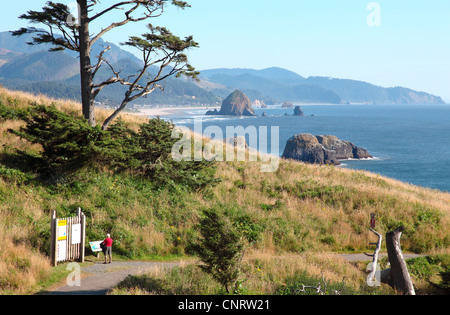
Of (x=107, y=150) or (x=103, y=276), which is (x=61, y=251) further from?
(x=107, y=150)

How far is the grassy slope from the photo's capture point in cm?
1322

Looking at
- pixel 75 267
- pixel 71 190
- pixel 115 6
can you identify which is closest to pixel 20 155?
pixel 71 190

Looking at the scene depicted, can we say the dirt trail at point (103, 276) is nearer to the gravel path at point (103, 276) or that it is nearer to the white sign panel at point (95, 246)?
the gravel path at point (103, 276)

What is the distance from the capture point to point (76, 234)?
12414 millimetres

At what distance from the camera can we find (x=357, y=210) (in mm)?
19469

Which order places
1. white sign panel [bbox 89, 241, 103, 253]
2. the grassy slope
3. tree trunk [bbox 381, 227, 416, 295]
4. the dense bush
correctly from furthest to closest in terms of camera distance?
1. the dense bush
2. the grassy slope
3. white sign panel [bbox 89, 241, 103, 253]
4. tree trunk [bbox 381, 227, 416, 295]

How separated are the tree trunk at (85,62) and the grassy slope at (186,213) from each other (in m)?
3.31

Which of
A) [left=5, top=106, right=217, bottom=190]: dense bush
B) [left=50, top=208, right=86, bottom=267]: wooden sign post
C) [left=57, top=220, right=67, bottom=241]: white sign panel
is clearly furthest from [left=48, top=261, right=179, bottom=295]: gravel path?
[left=5, top=106, right=217, bottom=190]: dense bush

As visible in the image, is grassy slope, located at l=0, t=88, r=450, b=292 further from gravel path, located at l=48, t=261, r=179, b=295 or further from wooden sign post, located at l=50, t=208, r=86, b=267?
gravel path, located at l=48, t=261, r=179, b=295

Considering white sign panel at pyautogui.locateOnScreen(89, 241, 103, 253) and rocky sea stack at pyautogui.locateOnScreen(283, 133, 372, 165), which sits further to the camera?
rocky sea stack at pyautogui.locateOnScreen(283, 133, 372, 165)

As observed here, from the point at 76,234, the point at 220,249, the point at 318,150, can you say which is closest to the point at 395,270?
the point at 220,249

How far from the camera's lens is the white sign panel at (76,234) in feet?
40.5
